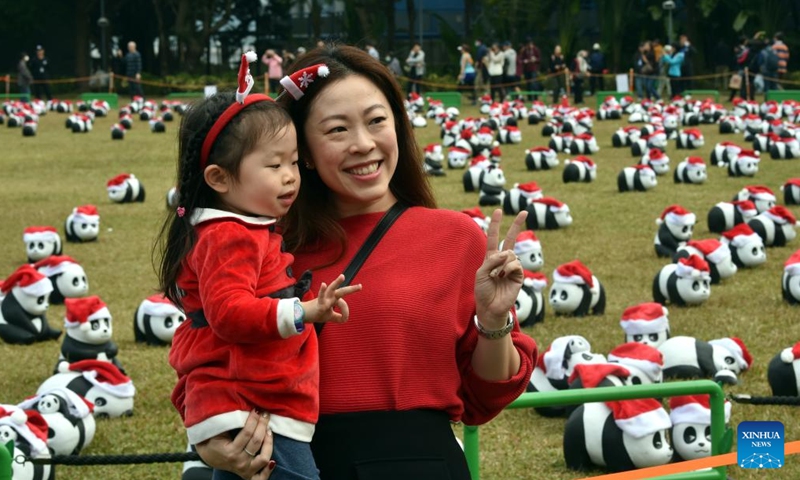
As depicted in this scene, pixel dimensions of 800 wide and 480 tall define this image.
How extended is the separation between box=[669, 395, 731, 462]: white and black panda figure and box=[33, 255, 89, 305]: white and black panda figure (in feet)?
22.2

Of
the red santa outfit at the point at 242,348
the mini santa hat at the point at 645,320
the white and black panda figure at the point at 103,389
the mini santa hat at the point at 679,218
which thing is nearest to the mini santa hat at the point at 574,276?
the mini santa hat at the point at 645,320

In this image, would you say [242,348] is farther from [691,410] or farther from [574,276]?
[574,276]

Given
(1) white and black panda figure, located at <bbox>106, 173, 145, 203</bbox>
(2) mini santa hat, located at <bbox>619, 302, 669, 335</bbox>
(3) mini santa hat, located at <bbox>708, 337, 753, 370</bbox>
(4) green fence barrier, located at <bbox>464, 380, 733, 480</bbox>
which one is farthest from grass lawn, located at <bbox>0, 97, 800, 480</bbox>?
(4) green fence barrier, located at <bbox>464, 380, 733, 480</bbox>

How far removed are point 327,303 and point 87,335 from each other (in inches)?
258

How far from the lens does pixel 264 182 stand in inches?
146

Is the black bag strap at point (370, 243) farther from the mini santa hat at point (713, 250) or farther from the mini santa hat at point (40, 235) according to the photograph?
the mini santa hat at point (40, 235)

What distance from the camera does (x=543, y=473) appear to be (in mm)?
7211

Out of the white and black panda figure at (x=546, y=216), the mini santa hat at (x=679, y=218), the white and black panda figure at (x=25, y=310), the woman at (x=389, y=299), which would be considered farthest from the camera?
the white and black panda figure at (x=546, y=216)

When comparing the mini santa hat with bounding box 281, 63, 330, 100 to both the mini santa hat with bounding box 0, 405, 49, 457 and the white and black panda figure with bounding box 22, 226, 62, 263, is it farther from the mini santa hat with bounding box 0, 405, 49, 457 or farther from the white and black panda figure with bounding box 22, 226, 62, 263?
the white and black panda figure with bounding box 22, 226, 62, 263

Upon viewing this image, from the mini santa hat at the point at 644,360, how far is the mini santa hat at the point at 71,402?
3.04 metres

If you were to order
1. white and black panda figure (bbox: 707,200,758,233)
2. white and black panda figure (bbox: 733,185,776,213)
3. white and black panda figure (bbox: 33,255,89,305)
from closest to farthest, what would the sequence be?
white and black panda figure (bbox: 33,255,89,305) < white and black panda figure (bbox: 707,200,758,233) < white and black panda figure (bbox: 733,185,776,213)

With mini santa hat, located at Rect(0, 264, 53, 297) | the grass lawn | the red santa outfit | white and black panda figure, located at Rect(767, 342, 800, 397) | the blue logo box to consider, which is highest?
the red santa outfit

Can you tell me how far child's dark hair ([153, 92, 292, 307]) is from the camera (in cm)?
374

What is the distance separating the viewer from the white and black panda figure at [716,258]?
1248 cm
